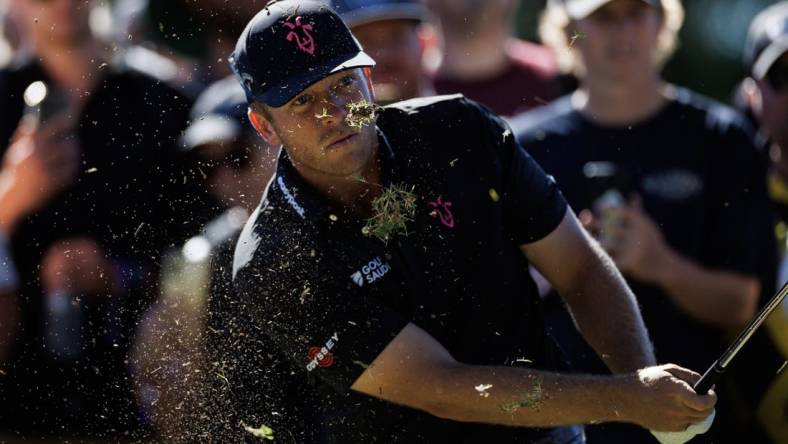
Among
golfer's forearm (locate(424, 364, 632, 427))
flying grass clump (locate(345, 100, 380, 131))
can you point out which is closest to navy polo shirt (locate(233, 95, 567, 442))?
flying grass clump (locate(345, 100, 380, 131))

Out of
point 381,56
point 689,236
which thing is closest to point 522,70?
point 381,56

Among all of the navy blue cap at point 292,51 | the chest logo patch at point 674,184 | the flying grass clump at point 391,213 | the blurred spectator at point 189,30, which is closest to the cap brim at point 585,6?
the chest logo patch at point 674,184

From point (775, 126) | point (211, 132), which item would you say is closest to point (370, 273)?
point (211, 132)

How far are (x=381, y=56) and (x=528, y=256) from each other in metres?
1.79

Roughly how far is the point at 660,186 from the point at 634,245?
0.35 m

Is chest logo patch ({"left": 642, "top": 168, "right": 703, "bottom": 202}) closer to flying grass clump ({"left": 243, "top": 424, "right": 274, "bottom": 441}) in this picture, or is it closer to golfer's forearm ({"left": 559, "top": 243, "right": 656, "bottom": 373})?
golfer's forearm ({"left": 559, "top": 243, "right": 656, "bottom": 373})

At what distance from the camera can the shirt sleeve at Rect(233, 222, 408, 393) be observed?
4289mm

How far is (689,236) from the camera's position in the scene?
5.81m

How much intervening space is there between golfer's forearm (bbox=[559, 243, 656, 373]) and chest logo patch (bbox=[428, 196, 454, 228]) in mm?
511

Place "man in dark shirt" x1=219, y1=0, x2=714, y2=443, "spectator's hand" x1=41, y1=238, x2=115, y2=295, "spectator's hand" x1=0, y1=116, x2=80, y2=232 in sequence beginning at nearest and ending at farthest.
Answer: "man in dark shirt" x1=219, y1=0, x2=714, y2=443, "spectator's hand" x1=41, y1=238, x2=115, y2=295, "spectator's hand" x1=0, y1=116, x2=80, y2=232

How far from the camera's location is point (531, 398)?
4.14 m

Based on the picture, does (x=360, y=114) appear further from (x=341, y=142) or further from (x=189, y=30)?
(x=189, y=30)

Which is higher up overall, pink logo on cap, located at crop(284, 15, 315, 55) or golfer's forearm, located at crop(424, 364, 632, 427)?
pink logo on cap, located at crop(284, 15, 315, 55)

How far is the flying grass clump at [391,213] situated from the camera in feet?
14.3
